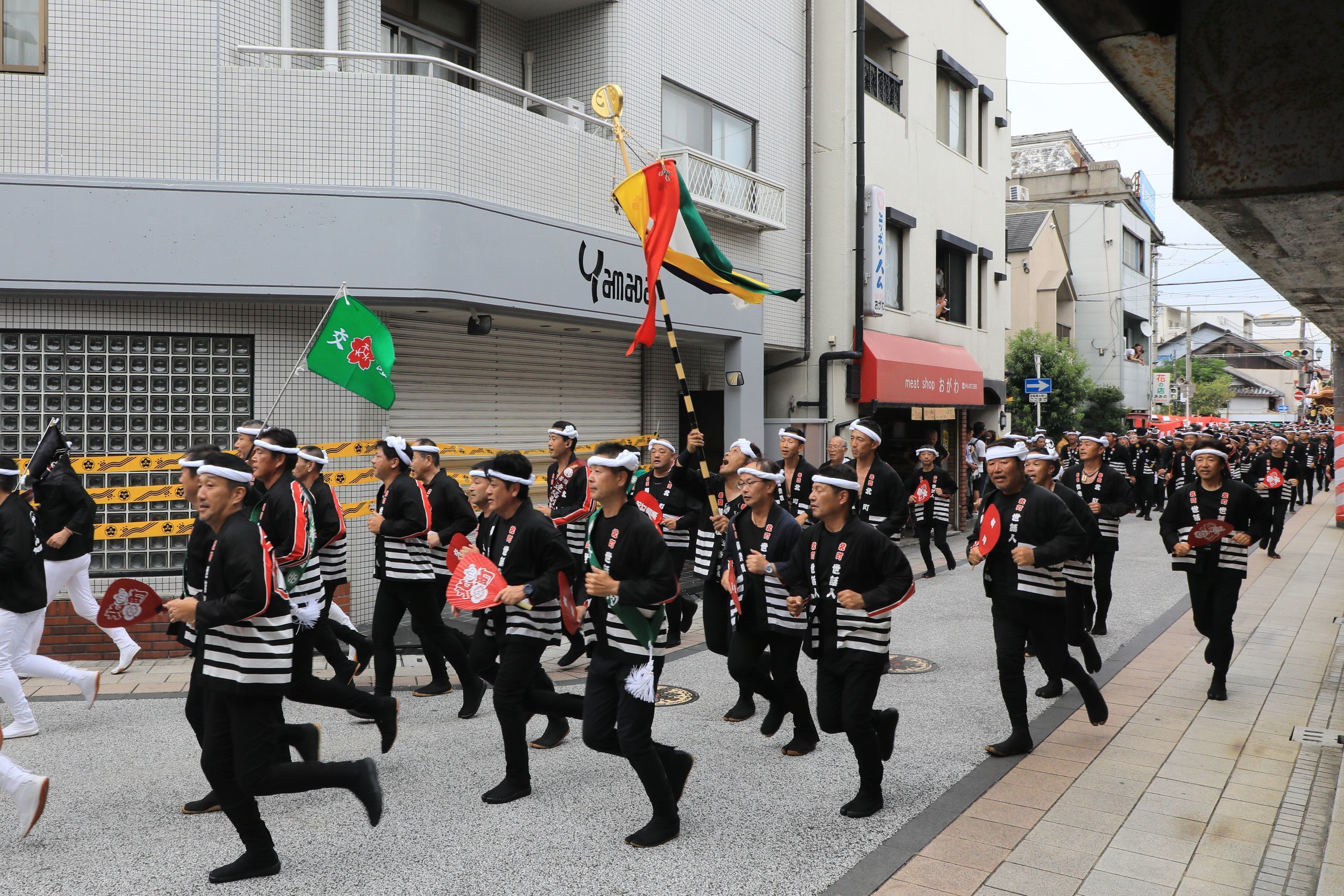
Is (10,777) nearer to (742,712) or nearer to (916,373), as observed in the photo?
(742,712)

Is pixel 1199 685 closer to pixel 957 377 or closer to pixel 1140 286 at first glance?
pixel 957 377

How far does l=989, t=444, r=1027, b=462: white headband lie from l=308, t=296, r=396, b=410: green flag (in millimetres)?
5304

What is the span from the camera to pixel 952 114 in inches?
836

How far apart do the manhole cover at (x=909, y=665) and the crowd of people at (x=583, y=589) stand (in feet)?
2.82

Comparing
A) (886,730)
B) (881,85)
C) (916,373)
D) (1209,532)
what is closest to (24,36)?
(886,730)

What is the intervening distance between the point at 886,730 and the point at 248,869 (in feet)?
10.4

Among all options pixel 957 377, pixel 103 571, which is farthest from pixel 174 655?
pixel 957 377

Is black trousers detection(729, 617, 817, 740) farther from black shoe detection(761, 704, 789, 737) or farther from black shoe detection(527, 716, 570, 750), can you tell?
black shoe detection(527, 716, 570, 750)

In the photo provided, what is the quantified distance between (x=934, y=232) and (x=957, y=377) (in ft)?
9.51

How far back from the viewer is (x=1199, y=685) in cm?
812

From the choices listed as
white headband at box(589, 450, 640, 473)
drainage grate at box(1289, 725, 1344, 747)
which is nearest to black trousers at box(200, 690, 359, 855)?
white headband at box(589, 450, 640, 473)

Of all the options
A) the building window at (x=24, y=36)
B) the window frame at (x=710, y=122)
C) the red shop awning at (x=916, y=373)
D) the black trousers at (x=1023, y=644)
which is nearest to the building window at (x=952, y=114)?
the red shop awning at (x=916, y=373)

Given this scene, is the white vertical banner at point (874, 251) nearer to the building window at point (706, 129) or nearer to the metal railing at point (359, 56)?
the building window at point (706, 129)

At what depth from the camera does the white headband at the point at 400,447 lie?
7.64 m
